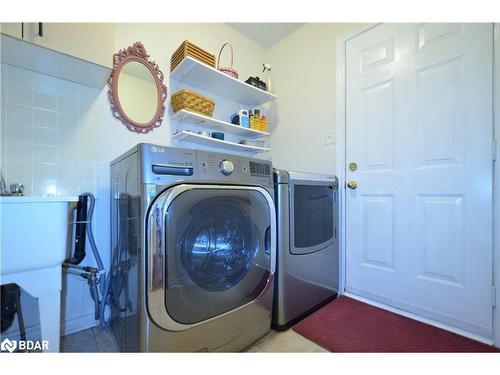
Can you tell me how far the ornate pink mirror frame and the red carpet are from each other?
1.52 meters

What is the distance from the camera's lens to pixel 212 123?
5.83 feet

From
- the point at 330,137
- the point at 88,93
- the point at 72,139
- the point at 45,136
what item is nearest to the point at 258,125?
the point at 330,137

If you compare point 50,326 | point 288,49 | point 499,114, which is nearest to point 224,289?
point 50,326

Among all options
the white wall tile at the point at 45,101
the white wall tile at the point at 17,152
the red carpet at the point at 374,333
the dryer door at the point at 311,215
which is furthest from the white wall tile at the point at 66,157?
the red carpet at the point at 374,333

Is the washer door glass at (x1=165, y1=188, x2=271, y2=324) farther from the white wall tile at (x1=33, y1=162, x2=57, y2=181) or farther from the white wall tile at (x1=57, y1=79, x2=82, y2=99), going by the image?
the white wall tile at (x1=57, y1=79, x2=82, y2=99)

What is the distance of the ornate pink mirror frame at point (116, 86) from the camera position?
1.37 meters

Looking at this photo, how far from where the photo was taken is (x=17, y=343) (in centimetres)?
94

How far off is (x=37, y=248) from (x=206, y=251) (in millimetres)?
563

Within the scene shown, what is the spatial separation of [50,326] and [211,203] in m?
0.70

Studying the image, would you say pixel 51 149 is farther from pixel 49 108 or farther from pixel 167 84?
pixel 167 84

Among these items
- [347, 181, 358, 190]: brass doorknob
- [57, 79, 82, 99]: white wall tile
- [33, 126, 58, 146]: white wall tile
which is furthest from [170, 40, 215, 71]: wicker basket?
[347, 181, 358, 190]: brass doorknob

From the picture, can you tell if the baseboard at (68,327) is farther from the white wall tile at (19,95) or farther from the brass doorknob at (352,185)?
the brass doorknob at (352,185)

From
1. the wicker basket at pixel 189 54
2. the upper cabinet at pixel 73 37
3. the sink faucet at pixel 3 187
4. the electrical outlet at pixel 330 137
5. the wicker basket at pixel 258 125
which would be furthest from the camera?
Result: the wicker basket at pixel 258 125

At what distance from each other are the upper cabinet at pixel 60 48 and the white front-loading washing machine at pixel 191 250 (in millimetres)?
469
